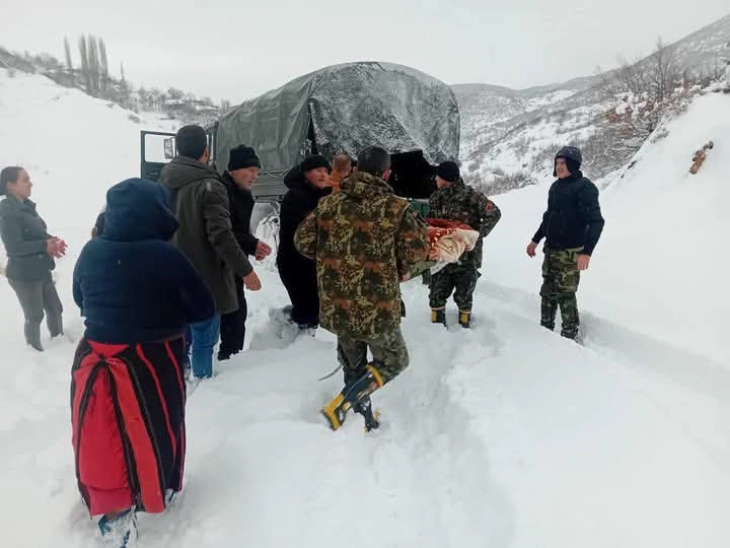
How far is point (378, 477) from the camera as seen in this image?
8.13ft

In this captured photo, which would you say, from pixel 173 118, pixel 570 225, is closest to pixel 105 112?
pixel 173 118

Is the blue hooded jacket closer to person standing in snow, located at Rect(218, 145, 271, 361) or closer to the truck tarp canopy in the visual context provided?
person standing in snow, located at Rect(218, 145, 271, 361)

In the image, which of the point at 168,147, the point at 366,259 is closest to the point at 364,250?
the point at 366,259

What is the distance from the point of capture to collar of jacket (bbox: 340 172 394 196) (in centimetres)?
252

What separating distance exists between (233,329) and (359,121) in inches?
155

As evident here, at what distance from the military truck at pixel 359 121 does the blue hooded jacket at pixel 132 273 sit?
4.81m

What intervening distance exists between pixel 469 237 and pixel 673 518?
6.38 feet

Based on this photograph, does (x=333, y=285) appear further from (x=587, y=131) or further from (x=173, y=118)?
(x=173, y=118)

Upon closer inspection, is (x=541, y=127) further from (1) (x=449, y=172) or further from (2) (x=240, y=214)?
(2) (x=240, y=214)

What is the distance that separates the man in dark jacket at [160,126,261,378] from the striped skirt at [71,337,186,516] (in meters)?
1.15

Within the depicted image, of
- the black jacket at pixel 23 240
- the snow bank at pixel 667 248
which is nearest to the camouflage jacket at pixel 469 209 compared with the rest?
the snow bank at pixel 667 248

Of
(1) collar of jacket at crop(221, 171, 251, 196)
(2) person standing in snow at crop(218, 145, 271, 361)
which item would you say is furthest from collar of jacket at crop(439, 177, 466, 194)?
(1) collar of jacket at crop(221, 171, 251, 196)

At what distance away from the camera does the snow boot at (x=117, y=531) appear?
6.50 ft

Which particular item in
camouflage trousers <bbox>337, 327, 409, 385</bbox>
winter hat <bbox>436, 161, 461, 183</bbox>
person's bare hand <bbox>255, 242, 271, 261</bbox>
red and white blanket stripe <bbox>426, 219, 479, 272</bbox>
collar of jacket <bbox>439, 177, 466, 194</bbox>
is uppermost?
winter hat <bbox>436, 161, 461, 183</bbox>
